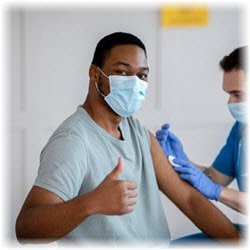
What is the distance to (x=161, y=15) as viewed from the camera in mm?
1325

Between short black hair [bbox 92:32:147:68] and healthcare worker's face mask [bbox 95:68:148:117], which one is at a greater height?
short black hair [bbox 92:32:147:68]

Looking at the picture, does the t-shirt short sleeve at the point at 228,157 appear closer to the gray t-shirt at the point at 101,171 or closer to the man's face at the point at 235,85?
the man's face at the point at 235,85

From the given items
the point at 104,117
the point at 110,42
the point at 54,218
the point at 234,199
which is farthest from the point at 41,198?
the point at 234,199

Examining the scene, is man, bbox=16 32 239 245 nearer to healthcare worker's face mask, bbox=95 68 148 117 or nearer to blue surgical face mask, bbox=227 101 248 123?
healthcare worker's face mask, bbox=95 68 148 117

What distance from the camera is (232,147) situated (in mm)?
1549

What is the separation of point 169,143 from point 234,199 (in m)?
0.28

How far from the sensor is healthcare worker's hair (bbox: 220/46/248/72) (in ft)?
4.29

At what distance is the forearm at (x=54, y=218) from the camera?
0.88 metres

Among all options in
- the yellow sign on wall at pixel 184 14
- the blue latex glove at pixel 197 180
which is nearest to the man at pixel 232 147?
the blue latex glove at pixel 197 180

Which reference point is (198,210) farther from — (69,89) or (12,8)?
(12,8)

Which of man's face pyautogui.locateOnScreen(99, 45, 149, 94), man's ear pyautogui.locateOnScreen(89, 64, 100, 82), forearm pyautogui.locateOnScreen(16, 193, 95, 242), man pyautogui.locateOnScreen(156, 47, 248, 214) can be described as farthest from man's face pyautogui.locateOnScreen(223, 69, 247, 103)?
forearm pyautogui.locateOnScreen(16, 193, 95, 242)

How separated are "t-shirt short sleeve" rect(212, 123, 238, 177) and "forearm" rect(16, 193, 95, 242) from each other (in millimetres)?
797

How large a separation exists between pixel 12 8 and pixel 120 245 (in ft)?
2.11

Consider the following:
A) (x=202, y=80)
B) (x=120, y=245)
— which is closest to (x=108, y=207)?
(x=120, y=245)
